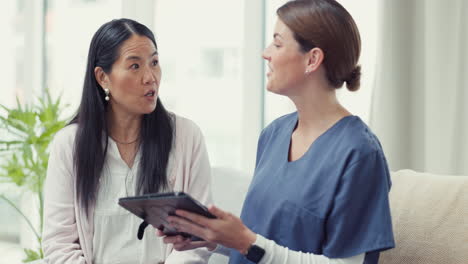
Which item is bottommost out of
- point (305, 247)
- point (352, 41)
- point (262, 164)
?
point (305, 247)

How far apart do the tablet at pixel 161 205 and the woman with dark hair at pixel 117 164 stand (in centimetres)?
43

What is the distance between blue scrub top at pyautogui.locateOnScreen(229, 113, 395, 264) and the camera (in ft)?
4.23

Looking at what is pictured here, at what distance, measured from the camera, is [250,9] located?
3.17 metres

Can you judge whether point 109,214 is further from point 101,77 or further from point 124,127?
point 101,77

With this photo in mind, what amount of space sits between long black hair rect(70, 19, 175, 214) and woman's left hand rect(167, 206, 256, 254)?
1.74 feet

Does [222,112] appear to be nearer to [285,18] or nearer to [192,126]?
[192,126]

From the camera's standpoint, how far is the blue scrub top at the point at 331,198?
129 centimetres

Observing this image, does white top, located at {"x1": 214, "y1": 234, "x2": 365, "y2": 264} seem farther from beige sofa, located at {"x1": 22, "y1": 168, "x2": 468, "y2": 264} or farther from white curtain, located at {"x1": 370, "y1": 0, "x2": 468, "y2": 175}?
white curtain, located at {"x1": 370, "y1": 0, "x2": 468, "y2": 175}

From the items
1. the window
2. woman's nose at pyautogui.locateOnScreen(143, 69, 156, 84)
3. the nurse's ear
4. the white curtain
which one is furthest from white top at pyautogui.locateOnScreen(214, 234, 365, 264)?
the window

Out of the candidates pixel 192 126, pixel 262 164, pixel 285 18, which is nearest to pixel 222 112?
pixel 192 126

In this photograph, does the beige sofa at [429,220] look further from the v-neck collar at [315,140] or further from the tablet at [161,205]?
the tablet at [161,205]

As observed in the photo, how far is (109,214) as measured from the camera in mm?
1789

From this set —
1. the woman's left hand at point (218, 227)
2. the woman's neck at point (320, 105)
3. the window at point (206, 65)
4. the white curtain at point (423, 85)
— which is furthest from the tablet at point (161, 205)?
the window at point (206, 65)

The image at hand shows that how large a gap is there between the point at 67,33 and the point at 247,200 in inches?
98.1
